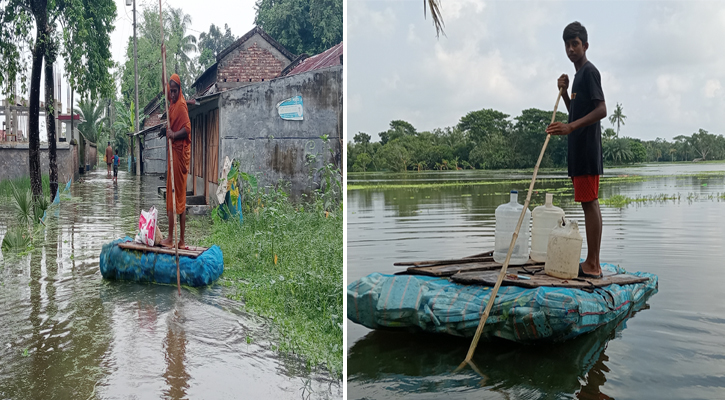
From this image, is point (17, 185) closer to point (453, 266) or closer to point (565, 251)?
point (453, 266)

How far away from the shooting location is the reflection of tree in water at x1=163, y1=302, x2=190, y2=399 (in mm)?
3217

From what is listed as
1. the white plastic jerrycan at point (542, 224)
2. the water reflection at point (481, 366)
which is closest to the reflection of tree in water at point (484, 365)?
the water reflection at point (481, 366)

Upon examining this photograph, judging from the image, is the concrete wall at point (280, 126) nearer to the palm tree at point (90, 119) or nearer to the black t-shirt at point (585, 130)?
the palm tree at point (90, 119)

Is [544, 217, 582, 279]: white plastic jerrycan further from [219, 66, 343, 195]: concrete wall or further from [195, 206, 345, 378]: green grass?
[219, 66, 343, 195]: concrete wall

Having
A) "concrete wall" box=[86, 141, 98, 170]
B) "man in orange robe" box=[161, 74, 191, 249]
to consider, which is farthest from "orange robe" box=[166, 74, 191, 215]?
"concrete wall" box=[86, 141, 98, 170]

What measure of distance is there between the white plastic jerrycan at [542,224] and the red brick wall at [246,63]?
11926 mm

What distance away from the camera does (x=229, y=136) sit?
910 centimetres

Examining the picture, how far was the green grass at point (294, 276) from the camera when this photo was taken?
3.84 metres

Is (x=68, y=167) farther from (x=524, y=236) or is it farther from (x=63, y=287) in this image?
(x=524, y=236)

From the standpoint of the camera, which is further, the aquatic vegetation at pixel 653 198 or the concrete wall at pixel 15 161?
the aquatic vegetation at pixel 653 198

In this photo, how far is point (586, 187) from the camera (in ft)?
13.5

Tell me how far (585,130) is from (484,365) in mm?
1619

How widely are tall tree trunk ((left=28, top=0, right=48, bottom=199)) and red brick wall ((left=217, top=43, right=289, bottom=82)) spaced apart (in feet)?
25.4

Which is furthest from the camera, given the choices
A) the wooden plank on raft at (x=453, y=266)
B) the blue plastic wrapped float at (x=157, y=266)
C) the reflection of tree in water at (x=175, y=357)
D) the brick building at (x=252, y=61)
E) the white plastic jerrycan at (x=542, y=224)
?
the brick building at (x=252, y=61)
